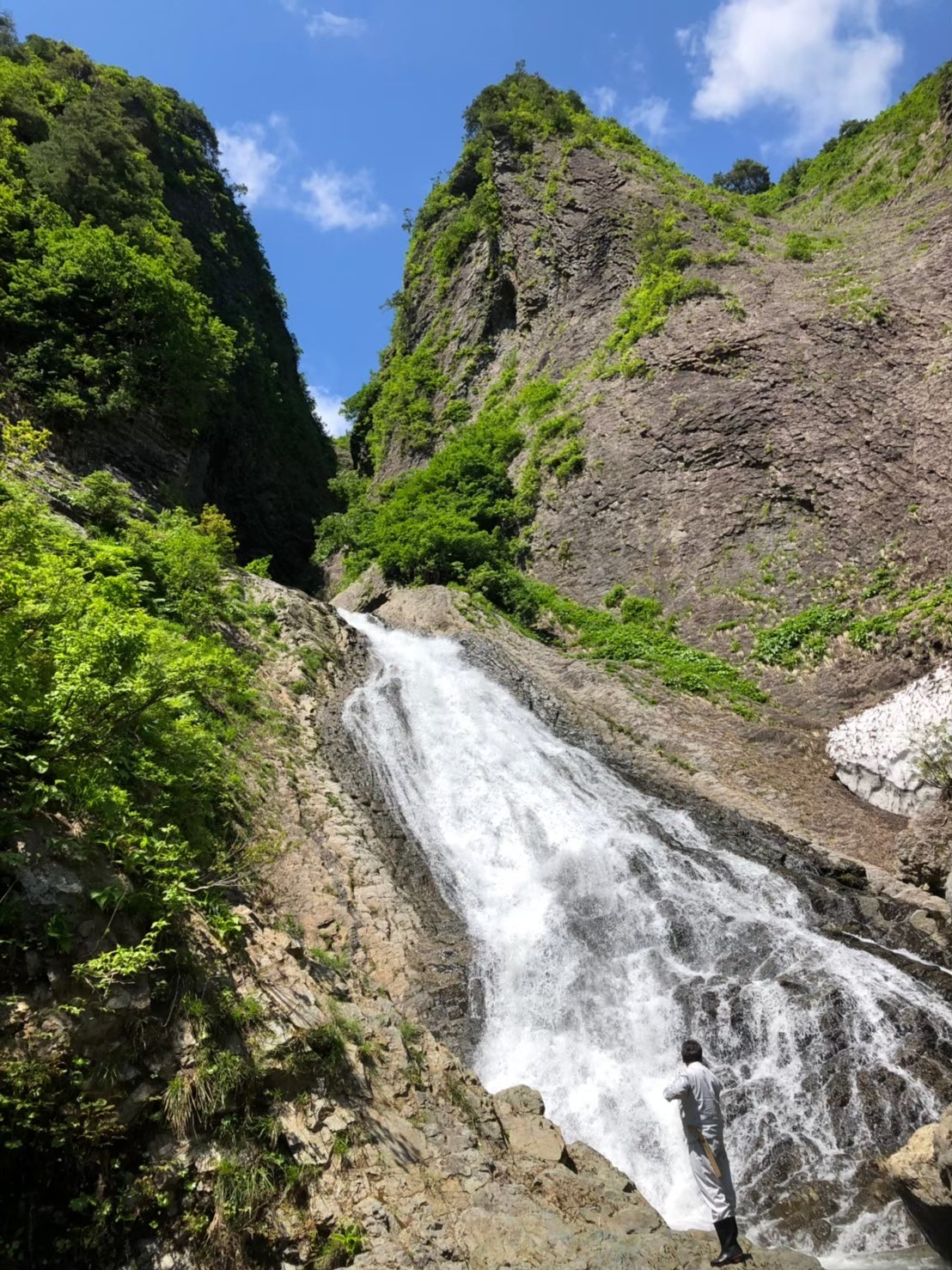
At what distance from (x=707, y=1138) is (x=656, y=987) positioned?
3.68 meters

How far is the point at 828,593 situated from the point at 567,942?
1246cm

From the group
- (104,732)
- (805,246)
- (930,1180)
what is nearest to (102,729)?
(104,732)

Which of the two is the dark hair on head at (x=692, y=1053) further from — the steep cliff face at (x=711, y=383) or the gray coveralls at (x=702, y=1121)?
the steep cliff face at (x=711, y=383)

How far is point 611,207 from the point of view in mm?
31812

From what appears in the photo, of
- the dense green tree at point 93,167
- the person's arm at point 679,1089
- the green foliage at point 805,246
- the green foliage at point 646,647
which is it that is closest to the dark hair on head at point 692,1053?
the person's arm at point 679,1089

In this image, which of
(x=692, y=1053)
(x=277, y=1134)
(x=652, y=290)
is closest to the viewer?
(x=277, y=1134)

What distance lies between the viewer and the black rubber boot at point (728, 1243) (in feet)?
16.6

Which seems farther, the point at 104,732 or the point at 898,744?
the point at 898,744

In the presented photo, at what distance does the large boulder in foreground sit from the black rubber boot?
1603 mm

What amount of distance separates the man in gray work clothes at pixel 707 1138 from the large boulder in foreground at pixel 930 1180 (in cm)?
151

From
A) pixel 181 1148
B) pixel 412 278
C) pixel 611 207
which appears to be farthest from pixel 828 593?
pixel 412 278

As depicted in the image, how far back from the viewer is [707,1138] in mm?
5594

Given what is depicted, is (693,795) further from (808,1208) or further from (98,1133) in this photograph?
(98,1133)

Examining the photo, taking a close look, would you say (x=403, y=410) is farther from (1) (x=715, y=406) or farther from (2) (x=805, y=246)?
(2) (x=805, y=246)
